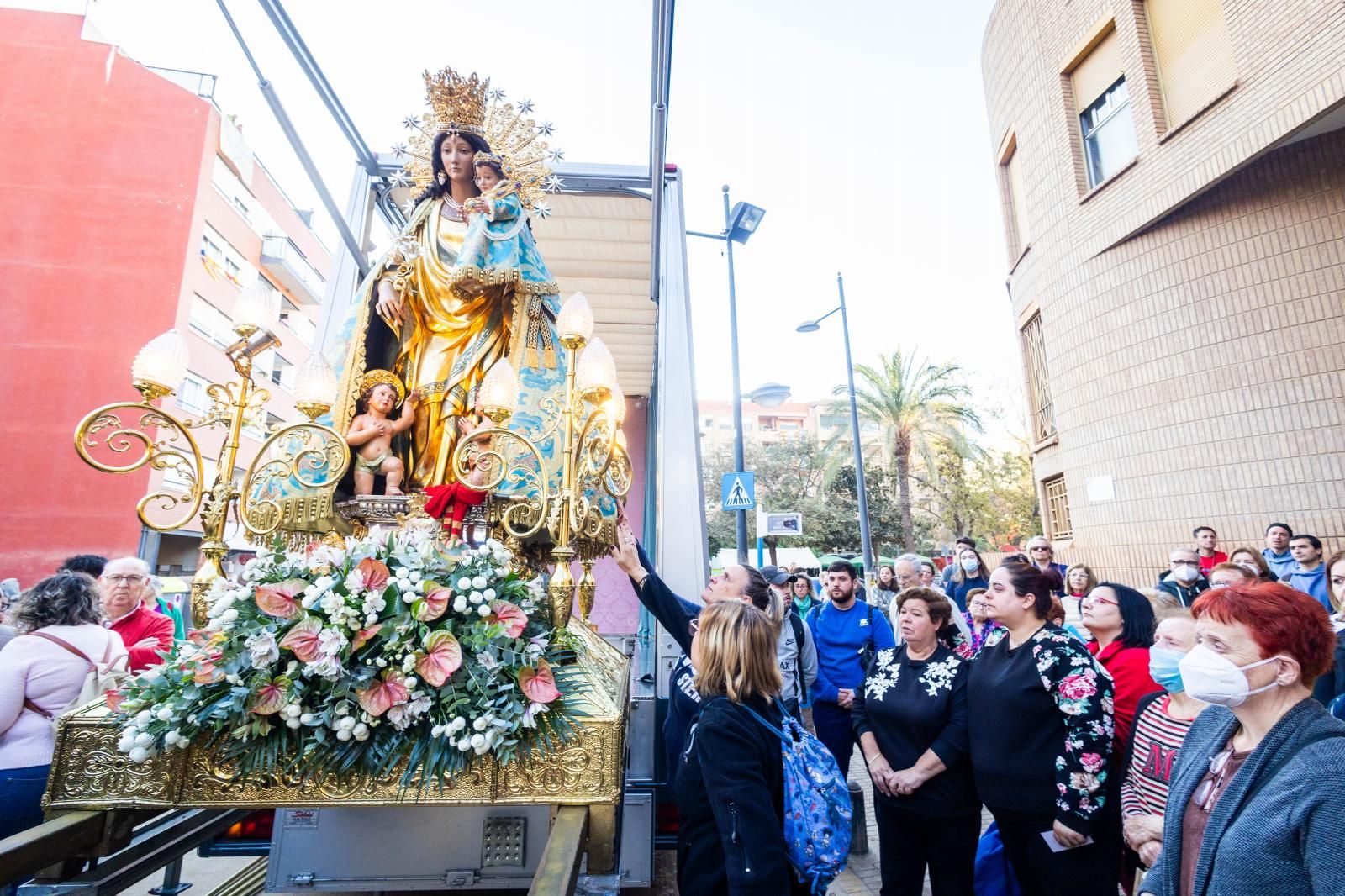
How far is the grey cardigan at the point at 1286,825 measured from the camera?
1529 mm

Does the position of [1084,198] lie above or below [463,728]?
above

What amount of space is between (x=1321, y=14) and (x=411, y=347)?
9894 mm

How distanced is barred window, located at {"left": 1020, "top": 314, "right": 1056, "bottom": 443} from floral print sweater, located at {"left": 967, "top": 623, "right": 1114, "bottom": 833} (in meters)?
11.7

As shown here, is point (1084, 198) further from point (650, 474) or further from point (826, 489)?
point (826, 489)

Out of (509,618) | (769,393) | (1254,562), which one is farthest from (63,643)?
(769,393)

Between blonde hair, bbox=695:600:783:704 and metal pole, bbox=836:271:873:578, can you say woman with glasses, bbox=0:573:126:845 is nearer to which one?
blonde hair, bbox=695:600:783:704

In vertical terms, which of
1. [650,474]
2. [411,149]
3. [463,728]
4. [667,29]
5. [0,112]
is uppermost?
[0,112]

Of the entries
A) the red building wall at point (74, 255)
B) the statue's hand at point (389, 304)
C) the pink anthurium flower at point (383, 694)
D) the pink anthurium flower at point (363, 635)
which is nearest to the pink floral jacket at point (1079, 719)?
the pink anthurium flower at point (383, 694)

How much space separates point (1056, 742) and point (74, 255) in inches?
905

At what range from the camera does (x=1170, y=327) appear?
30.6 feet

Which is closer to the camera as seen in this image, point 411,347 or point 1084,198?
point 411,347

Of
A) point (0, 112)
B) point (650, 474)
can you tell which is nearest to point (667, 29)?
point (650, 474)

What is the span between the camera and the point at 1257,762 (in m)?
1.72

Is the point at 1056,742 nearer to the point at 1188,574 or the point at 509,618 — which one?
the point at 509,618
